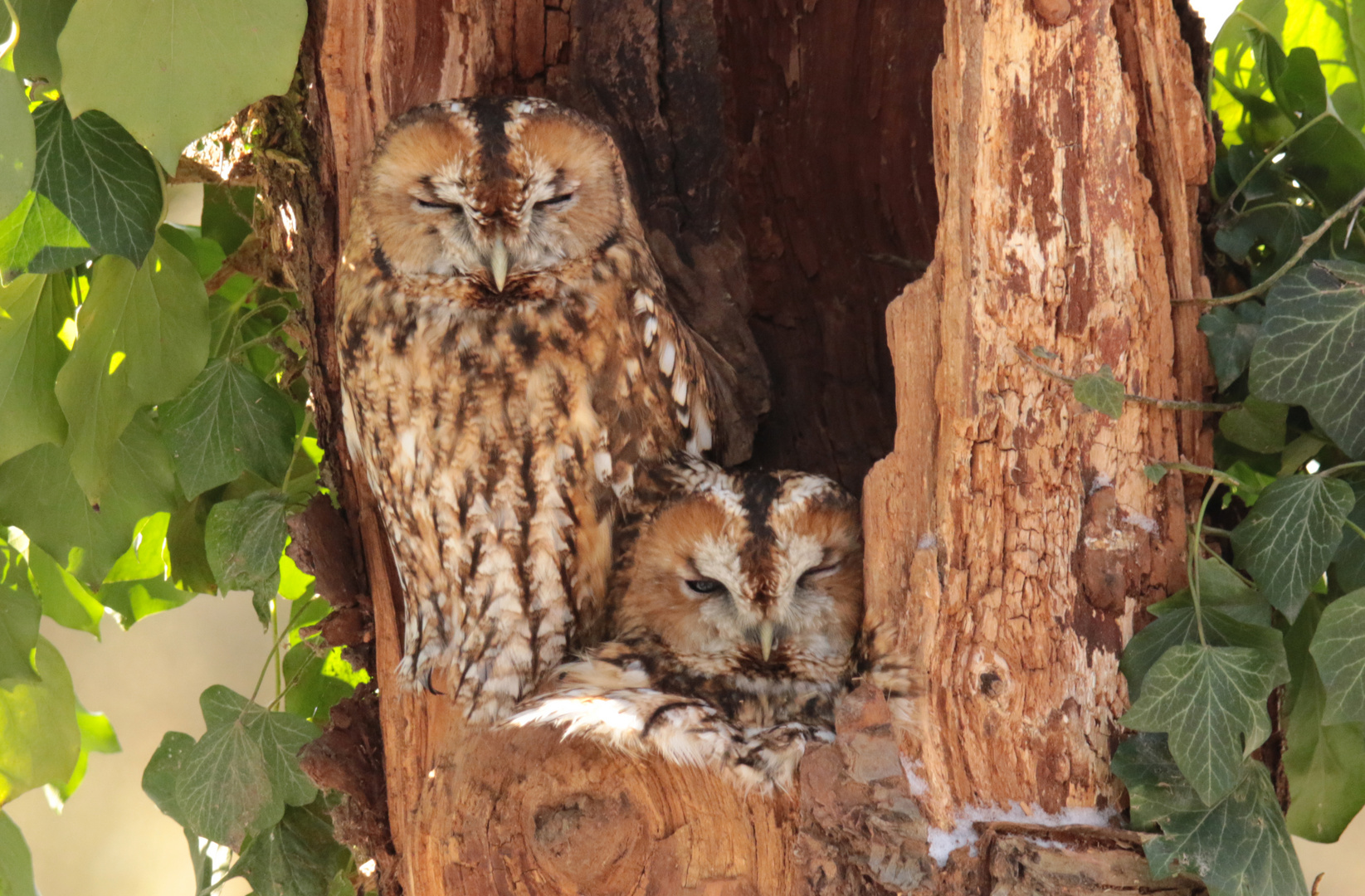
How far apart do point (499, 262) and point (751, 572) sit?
0.52 meters

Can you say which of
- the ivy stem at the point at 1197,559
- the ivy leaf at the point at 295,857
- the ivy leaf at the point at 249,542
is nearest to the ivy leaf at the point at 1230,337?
the ivy stem at the point at 1197,559

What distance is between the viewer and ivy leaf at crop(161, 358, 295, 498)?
5.04 feet

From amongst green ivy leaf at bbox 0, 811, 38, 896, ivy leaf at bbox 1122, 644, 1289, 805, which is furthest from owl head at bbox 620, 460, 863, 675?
green ivy leaf at bbox 0, 811, 38, 896

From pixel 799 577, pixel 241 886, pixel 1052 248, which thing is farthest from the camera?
pixel 241 886

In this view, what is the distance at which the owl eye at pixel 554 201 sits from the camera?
1558 millimetres

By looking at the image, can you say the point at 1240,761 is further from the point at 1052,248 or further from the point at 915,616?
the point at 1052,248

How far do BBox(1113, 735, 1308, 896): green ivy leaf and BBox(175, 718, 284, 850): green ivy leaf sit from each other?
3.63ft

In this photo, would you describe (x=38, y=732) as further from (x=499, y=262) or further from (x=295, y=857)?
(x=499, y=262)

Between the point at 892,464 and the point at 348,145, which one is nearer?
the point at 892,464

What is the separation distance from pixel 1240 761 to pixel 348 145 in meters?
1.32

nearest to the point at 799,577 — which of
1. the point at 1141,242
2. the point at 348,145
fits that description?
the point at 1141,242

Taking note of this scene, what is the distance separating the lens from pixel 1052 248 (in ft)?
4.09

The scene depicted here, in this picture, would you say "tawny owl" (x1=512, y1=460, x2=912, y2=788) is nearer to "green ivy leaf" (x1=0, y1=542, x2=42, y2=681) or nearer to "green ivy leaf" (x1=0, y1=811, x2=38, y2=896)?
"green ivy leaf" (x1=0, y1=542, x2=42, y2=681)

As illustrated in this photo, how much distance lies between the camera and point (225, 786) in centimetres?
156
